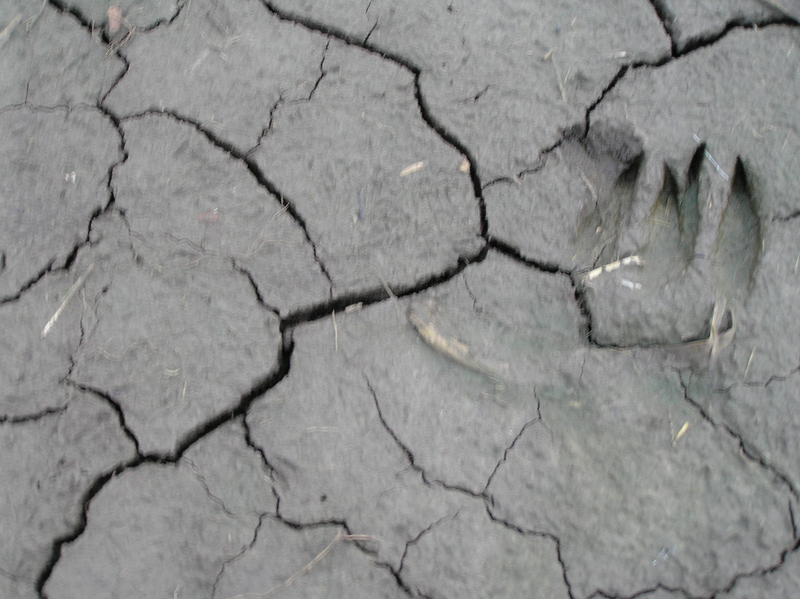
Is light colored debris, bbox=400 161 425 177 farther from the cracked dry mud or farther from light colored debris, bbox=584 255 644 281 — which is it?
light colored debris, bbox=584 255 644 281

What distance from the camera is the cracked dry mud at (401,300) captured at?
150 centimetres

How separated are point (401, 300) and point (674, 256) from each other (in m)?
0.73

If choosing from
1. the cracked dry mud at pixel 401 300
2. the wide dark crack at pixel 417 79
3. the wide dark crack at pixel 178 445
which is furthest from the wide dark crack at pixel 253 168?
the wide dark crack at pixel 417 79

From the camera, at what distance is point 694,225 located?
1.60 meters

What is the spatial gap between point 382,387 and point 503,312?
38cm

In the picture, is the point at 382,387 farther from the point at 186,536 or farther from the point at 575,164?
the point at 575,164

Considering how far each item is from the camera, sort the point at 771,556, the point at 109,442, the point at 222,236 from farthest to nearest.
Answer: the point at 222,236 < the point at 109,442 < the point at 771,556

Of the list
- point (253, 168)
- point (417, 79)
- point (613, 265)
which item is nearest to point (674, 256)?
point (613, 265)

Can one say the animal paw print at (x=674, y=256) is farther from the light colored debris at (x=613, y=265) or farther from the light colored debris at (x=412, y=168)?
the light colored debris at (x=412, y=168)

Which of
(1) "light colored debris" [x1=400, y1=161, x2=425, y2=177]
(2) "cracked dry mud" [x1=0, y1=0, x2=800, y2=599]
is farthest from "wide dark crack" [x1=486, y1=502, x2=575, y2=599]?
(1) "light colored debris" [x1=400, y1=161, x2=425, y2=177]

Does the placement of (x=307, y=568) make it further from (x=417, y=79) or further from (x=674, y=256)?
(x=417, y=79)

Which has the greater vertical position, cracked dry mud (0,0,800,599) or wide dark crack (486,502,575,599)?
cracked dry mud (0,0,800,599)

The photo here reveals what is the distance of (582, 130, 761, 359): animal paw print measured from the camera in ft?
5.13

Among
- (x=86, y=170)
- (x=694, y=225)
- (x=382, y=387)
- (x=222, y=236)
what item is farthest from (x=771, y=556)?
(x=86, y=170)
